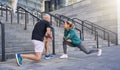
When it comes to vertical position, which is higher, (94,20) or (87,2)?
(87,2)

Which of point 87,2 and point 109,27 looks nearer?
point 109,27

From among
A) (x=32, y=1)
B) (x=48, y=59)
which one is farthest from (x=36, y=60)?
(x=32, y=1)

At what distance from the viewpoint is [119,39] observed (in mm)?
15781

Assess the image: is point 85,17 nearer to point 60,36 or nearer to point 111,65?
point 60,36

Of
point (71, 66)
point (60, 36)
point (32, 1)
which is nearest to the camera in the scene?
point (71, 66)

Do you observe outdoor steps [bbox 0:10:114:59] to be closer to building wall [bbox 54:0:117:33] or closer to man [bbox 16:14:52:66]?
man [bbox 16:14:52:66]

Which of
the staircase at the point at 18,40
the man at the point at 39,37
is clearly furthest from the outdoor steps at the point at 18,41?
the man at the point at 39,37

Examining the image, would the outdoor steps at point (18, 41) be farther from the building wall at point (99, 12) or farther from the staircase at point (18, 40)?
the building wall at point (99, 12)

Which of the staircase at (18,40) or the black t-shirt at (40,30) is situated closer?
the black t-shirt at (40,30)

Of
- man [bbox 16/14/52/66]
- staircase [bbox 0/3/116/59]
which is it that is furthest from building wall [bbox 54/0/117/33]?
man [bbox 16/14/52/66]

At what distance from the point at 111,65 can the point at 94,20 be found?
11251mm

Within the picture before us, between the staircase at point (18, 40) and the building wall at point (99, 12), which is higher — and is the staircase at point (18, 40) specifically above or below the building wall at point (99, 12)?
below

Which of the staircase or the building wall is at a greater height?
the building wall

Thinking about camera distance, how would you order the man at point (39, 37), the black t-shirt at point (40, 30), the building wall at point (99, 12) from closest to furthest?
the man at point (39, 37) < the black t-shirt at point (40, 30) < the building wall at point (99, 12)
